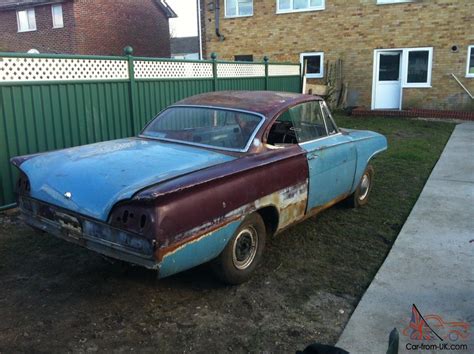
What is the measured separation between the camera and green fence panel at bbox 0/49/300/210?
529 centimetres

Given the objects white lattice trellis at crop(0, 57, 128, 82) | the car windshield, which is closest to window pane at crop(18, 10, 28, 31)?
white lattice trellis at crop(0, 57, 128, 82)

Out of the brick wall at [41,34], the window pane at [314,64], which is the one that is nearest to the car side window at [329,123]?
the window pane at [314,64]

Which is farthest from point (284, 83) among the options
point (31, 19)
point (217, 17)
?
point (31, 19)

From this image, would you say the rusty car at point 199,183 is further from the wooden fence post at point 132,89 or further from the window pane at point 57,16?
the window pane at point 57,16

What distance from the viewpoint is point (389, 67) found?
16.6 metres

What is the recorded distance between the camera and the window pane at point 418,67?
15945 mm

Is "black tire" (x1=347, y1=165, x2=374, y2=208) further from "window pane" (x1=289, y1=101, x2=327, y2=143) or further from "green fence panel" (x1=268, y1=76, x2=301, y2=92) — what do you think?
"green fence panel" (x1=268, y1=76, x2=301, y2=92)

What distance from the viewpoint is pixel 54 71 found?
5.71m

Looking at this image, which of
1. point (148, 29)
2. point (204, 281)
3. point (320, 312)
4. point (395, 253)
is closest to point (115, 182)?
point (204, 281)

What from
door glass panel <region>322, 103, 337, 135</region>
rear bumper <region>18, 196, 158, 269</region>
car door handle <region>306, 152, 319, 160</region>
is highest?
door glass panel <region>322, 103, 337, 135</region>

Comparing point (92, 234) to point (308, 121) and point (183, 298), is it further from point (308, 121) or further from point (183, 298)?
point (308, 121)

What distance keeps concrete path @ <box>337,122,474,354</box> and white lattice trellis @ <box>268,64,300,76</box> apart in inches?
270

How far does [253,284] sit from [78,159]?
5.86 ft

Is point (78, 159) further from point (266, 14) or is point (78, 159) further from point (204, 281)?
point (266, 14)
